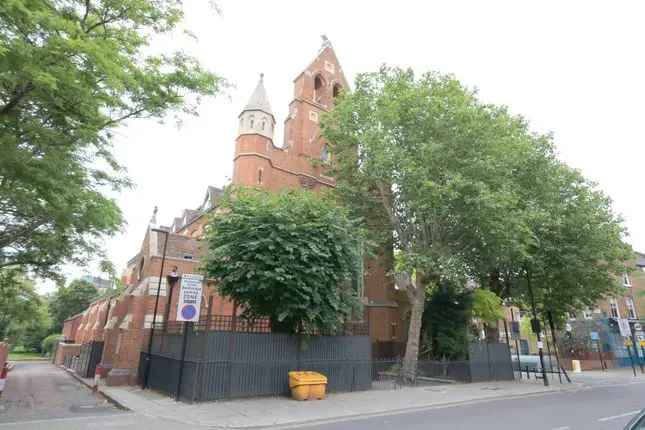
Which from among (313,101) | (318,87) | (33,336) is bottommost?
(33,336)

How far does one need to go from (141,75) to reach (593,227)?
22.5 meters

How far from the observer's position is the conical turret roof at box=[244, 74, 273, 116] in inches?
1013

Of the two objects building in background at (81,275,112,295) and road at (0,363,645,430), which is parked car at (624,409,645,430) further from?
building in background at (81,275,112,295)

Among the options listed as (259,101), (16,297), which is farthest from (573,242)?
(16,297)

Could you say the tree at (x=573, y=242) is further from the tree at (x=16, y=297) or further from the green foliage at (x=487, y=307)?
the tree at (x=16, y=297)

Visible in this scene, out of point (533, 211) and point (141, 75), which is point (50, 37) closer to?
point (141, 75)

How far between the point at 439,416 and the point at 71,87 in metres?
11.9

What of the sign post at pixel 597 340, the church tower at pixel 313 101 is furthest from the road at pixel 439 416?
the sign post at pixel 597 340

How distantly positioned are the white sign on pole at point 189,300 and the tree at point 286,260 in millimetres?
1204

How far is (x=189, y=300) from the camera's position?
12844 millimetres

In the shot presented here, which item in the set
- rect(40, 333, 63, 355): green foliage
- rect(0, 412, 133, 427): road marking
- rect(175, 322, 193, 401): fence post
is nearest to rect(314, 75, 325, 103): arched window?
rect(175, 322, 193, 401): fence post

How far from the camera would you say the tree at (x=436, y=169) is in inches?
679

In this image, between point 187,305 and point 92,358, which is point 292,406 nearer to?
point 187,305

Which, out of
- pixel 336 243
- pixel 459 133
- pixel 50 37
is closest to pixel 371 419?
pixel 336 243
